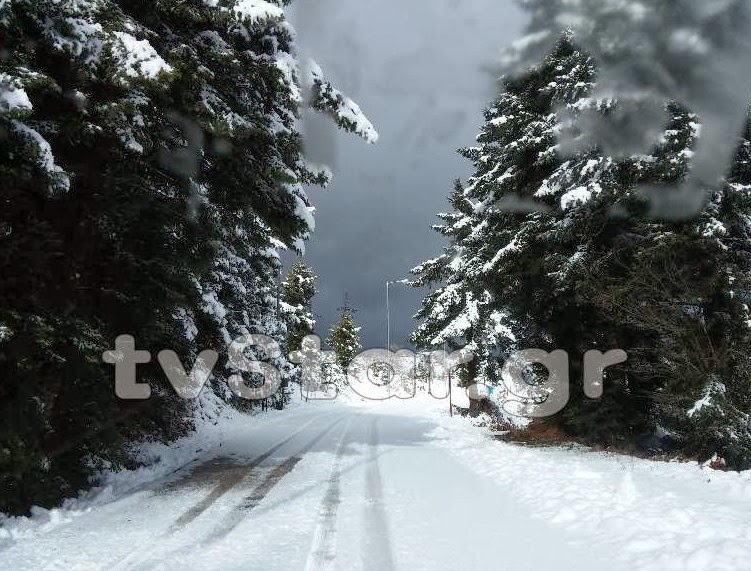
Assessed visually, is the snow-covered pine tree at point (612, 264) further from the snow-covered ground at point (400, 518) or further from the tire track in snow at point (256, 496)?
the tire track in snow at point (256, 496)

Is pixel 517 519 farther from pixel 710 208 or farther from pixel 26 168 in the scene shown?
pixel 710 208

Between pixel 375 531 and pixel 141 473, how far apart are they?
5.03m

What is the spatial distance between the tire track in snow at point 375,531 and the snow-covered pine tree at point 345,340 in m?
48.7

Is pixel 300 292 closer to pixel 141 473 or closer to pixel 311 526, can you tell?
pixel 141 473

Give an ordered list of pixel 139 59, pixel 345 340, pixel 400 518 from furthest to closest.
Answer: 1. pixel 345 340
2. pixel 400 518
3. pixel 139 59

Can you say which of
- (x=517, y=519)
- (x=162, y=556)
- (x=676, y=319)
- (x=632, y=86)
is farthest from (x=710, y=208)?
(x=162, y=556)

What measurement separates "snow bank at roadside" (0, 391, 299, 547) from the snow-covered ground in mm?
39

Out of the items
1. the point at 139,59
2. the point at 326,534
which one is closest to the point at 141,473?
the point at 326,534

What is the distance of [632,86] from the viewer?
30.5 ft

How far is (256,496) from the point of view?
24.6 feet

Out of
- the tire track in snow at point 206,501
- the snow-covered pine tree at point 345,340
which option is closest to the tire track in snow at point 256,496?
the tire track in snow at point 206,501

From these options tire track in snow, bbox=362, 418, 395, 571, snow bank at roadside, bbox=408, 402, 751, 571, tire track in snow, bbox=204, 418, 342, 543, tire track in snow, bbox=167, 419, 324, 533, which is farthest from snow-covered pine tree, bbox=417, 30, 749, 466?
tire track in snow, bbox=167, 419, 324, 533

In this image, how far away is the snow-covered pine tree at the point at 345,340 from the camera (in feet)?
189

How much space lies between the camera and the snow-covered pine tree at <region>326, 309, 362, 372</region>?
57500mm
